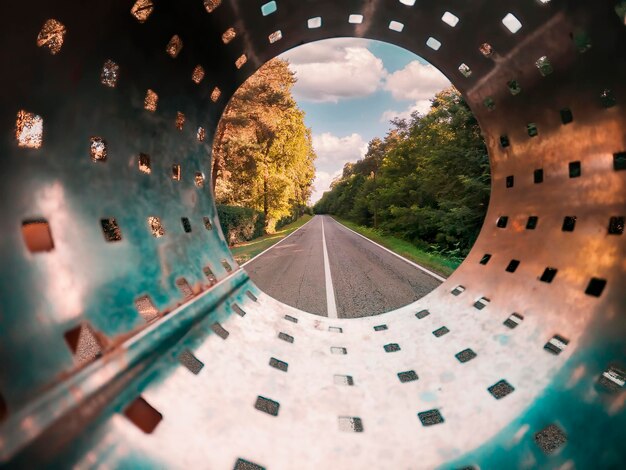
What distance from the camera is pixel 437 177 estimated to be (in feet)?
53.9

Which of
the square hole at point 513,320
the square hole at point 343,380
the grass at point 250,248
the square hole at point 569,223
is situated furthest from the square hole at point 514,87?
the grass at point 250,248

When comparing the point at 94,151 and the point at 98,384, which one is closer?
the point at 98,384

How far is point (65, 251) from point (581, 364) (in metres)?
2.61

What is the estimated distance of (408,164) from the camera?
98.2 ft

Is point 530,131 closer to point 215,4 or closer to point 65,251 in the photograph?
point 215,4

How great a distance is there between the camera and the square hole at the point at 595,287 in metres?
1.82

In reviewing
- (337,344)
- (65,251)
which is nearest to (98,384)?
(65,251)

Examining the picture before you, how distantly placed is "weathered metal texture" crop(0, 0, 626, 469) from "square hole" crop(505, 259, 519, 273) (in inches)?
2.0

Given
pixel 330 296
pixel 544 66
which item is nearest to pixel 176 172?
pixel 544 66

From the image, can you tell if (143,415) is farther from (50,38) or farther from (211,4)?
(211,4)

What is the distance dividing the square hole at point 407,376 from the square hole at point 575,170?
1814 mm

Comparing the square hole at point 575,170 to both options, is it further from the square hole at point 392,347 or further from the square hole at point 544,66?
the square hole at point 392,347

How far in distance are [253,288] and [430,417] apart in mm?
1919

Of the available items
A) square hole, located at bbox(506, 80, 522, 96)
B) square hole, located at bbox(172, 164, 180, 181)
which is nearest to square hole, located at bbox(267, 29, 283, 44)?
square hole, located at bbox(172, 164, 180, 181)
